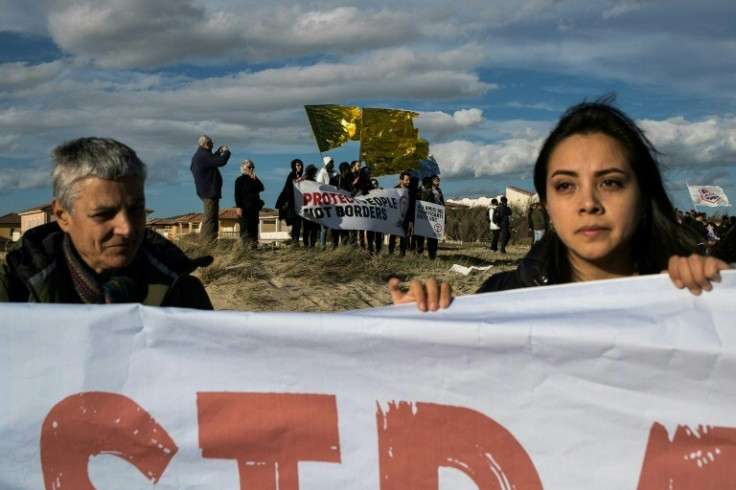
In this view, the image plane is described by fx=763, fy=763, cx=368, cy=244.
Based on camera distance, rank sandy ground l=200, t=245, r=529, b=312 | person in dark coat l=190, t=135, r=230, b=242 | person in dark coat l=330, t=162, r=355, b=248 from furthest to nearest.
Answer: person in dark coat l=330, t=162, r=355, b=248
person in dark coat l=190, t=135, r=230, b=242
sandy ground l=200, t=245, r=529, b=312

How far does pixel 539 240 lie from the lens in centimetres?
242

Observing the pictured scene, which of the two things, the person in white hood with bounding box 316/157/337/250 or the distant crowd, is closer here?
the distant crowd

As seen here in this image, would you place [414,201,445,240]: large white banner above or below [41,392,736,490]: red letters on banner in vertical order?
above

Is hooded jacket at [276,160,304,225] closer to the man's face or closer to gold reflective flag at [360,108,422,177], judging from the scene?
gold reflective flag at [360,108,422,177]

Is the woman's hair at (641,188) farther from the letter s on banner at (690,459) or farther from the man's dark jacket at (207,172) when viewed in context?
the man's dark jacket at (207,172)

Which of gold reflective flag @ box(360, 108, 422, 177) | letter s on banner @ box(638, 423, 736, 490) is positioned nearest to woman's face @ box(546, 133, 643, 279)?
letter s on banner @ box(638, 423, 736, 490)

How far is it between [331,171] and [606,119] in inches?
519

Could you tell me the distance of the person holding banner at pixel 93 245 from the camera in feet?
7.80

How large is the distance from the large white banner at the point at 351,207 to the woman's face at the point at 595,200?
12018 mm

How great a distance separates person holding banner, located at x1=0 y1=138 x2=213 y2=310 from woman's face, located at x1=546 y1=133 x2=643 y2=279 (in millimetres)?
1274

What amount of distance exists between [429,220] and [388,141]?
1973 millimetres

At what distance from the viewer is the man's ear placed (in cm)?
246

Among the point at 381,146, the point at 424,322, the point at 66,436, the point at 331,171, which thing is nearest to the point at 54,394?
the point at 66,436

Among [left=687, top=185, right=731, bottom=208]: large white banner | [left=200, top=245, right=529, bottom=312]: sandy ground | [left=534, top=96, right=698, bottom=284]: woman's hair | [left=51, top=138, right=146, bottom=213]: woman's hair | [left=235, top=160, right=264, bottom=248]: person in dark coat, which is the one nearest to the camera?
[left=534, top=96, right=698, bottom=284]: woman's hair
